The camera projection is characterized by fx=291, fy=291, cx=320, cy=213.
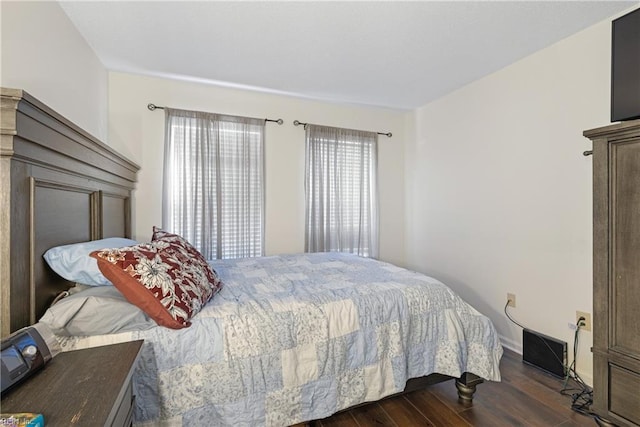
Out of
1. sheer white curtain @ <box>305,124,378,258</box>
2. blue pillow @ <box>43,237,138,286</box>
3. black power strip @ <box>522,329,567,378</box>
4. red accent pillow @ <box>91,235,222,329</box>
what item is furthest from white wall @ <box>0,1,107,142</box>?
black power strip @ <box>522,329,567,378</box>

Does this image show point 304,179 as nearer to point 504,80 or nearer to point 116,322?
point 504,80

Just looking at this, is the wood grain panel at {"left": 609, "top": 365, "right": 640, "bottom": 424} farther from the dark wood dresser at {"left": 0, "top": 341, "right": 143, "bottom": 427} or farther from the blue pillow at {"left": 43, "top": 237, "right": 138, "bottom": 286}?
the blue pillow at {"left": 43, "top": 237, "right": 138, "bottom": 286}

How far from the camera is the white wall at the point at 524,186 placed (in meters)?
2.03

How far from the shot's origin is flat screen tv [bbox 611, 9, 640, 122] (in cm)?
146

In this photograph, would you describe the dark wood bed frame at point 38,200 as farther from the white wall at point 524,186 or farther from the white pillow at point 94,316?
the white wall at point 524,186

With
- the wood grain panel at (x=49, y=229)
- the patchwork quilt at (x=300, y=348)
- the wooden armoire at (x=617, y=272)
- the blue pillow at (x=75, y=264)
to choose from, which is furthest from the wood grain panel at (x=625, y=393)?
the wood grain panel at (x=49, y=229)

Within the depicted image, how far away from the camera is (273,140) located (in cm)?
317

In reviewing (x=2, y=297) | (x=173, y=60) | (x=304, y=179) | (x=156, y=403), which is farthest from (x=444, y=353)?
(x=173, y=60)

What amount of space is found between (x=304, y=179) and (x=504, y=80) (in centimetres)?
209

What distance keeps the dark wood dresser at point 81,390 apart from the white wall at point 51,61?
1271mm

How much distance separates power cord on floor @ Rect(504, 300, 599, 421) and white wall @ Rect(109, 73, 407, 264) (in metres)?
1.95

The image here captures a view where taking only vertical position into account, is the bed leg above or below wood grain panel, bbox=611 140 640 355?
below

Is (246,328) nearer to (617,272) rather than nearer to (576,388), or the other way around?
(617,272)

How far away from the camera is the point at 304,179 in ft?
10.7
